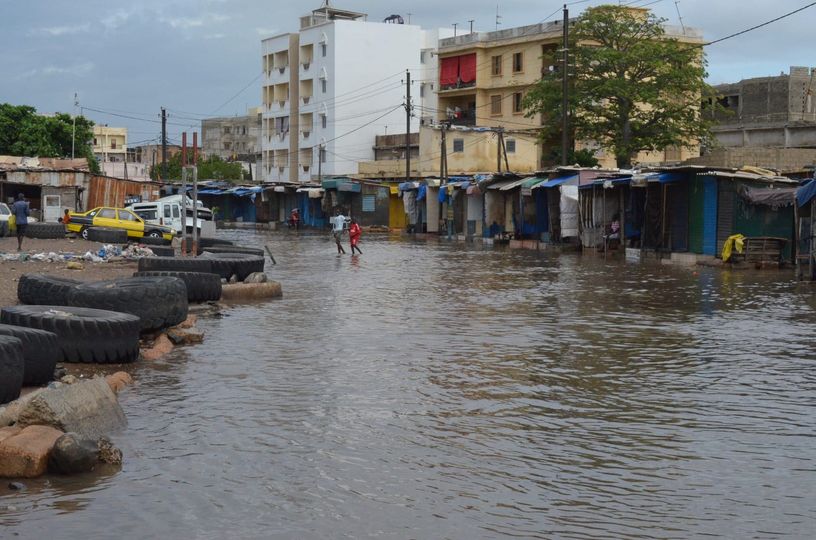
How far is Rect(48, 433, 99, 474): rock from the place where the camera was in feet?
23.8

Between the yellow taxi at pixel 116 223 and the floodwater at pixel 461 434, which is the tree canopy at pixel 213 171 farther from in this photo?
the floodwater at pixel 461 434

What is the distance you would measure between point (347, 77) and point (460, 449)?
8425 centimetres

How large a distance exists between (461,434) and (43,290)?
7.58m

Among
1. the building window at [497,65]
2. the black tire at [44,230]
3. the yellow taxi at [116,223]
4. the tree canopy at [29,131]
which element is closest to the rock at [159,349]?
the black tire at [44,230]

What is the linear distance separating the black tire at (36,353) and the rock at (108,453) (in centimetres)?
210

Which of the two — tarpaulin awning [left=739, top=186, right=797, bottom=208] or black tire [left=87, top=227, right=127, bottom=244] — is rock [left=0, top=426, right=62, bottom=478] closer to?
tarpaulin awning [left=739, top=186, right=797, bottom=208]

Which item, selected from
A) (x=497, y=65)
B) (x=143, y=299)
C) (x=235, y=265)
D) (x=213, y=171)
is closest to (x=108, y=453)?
(x=143, y=299)

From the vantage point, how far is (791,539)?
6.24 metres

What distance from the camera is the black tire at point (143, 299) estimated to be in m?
13.2

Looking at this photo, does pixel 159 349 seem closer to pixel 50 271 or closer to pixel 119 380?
→ pixel 119 380

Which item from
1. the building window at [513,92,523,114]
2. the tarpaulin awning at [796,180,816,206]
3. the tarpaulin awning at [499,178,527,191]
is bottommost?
the tarpaulin awning at [796,180,816,206]

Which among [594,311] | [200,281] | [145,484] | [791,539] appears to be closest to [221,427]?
[145,484]

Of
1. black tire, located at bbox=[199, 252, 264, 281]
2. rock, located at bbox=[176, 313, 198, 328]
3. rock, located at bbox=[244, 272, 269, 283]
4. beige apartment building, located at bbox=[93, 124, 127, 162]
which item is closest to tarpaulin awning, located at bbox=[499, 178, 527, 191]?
black tire, located at bbox=[199, 252, 264, 281]

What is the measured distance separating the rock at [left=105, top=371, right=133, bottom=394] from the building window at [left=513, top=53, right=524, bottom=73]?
2676 inches
